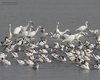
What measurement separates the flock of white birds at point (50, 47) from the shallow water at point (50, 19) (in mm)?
474

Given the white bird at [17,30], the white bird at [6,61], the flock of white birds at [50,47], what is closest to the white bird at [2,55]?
the flock of white birds at [50,47]

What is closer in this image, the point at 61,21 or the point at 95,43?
the point at 95,43

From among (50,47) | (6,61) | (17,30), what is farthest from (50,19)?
(6,61)

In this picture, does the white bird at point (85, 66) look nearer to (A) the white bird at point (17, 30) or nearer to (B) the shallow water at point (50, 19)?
(B) the shallow water at point (50, 19)

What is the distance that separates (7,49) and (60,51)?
5.83 feet

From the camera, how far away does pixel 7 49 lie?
79.7ft

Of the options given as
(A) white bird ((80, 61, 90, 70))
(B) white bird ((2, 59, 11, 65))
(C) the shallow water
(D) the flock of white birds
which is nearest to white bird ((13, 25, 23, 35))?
(D) the flock of white birds

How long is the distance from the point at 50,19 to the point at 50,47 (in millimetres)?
7079

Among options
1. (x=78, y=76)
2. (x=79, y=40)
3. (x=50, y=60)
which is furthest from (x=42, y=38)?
(x=78, y=76)

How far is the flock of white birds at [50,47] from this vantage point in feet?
73.2

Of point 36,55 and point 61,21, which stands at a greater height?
point 61,21

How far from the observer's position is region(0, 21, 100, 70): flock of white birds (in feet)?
73.2

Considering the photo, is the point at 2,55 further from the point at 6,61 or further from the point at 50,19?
the point at 50,19

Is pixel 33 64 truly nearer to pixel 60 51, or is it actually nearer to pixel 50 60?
pixel 50 60
